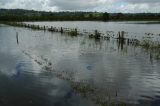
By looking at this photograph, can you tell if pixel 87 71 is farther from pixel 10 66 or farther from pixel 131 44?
pixel 131 44

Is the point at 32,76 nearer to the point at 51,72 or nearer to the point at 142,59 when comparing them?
the point at 51,72

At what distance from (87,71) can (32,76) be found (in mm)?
4255

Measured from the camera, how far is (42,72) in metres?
22.7

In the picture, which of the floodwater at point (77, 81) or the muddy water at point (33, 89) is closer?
the muddy water at point (33, 89)

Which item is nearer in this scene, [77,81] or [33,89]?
[33,89]

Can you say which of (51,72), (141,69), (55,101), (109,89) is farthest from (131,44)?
(55,101)

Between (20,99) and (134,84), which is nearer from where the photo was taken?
(20,99)

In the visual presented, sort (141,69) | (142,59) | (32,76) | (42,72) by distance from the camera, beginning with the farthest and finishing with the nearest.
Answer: (142,59) → (141,69) → (42,72) → (32,76)

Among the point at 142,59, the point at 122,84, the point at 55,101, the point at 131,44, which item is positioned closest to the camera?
the point at 55,101

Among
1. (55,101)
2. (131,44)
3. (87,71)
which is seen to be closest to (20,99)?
(55,101)

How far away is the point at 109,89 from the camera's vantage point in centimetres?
1745

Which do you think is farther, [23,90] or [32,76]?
[32,76]

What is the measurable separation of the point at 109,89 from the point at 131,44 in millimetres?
27914

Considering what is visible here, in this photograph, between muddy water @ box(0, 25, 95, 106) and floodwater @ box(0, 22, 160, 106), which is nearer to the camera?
muddy water @ box(0, 25, 95, 106)
